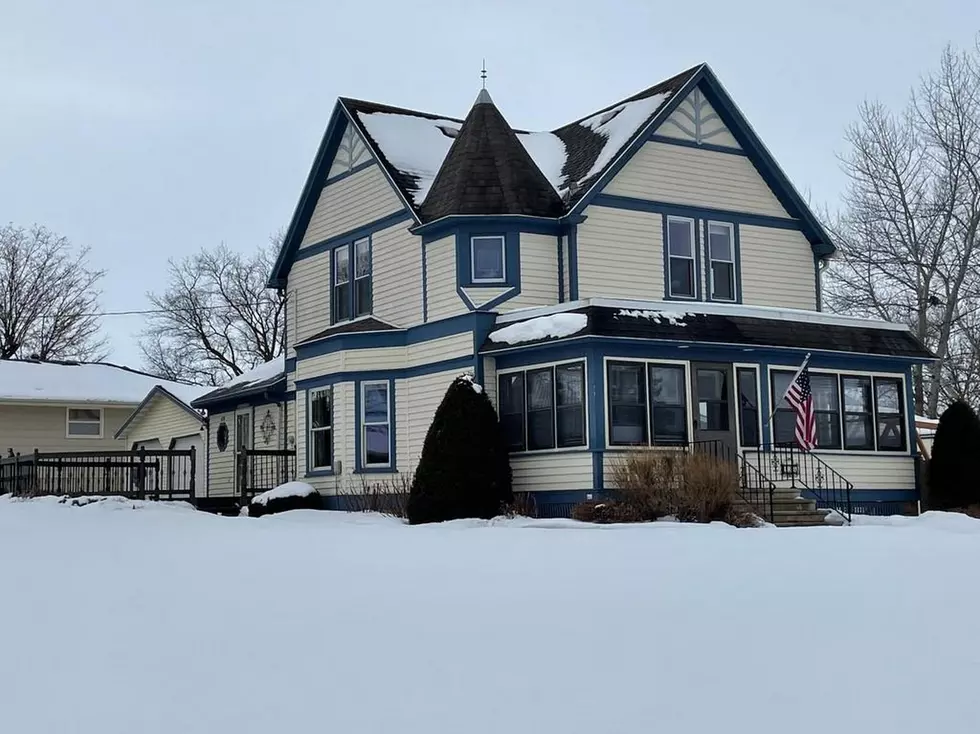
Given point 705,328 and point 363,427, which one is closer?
point 705,328

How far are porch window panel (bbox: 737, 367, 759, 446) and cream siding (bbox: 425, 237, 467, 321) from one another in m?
5.34

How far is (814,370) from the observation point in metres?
23.0

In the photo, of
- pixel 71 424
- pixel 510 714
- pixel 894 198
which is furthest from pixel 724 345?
pixel 71 424

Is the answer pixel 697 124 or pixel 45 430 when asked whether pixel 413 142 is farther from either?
pixel 45 430

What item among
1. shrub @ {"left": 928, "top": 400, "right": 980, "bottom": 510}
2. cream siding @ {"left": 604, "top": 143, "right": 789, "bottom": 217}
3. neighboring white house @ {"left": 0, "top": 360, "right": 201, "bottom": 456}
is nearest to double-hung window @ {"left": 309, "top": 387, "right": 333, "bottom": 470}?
cream siding @ {"left": 604, "top": 143, "right": 789, "bottom": 217}

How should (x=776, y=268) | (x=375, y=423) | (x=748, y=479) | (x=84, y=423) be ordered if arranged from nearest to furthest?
(x=748, y=479), (x=375, y=423), (x=776, y=268), (x=84, y=423)

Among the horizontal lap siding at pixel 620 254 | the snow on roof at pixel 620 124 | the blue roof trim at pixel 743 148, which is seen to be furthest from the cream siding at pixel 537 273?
the snow on roof at pixel 620 124

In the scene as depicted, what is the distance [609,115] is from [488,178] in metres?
4.25

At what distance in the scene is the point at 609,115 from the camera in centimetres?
2691

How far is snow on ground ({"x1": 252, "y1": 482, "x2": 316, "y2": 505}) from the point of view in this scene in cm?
2447

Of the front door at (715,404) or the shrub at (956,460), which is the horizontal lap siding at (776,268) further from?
the shrub at (956,460)

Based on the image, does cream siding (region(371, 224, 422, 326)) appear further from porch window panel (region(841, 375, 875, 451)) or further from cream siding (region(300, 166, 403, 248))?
porch window panel (region(841, 375, 875, 451))

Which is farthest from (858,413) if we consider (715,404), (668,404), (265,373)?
(265,373)

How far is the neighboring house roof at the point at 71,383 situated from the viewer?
4019 centimetres
